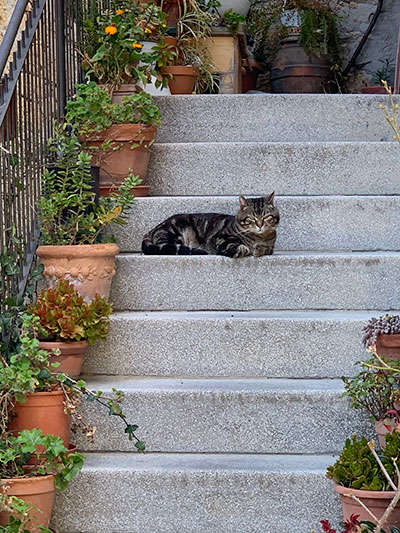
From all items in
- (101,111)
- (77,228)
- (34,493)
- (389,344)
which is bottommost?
(34,493)

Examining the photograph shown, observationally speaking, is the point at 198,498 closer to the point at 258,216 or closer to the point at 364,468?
the point at 364,468

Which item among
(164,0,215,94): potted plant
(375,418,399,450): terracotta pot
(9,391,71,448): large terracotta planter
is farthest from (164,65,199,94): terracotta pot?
(375,418,399,450): terracotta pot

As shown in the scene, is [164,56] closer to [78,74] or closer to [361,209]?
[78,74]

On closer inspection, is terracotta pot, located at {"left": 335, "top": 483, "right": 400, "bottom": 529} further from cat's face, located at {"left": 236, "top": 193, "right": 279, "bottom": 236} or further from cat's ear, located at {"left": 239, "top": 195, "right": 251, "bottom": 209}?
cat's ear, located at {"left": 239, "top": 195, "right": 251, "bottom": 209}

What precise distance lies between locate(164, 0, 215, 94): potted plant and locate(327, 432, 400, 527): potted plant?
10.3 feet

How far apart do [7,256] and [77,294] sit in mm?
287

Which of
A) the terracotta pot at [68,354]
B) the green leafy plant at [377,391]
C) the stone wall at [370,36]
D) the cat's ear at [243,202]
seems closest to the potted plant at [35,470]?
the terracotta pot at [68,354]

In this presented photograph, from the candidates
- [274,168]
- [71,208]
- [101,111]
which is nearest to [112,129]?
→ [101,111]

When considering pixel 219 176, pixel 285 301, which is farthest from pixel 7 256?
pixel 219 176

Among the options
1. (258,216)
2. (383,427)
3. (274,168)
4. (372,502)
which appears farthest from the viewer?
(274,168)

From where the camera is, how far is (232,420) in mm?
2885

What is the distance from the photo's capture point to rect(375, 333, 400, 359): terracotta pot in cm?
273

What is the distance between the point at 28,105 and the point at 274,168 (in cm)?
125

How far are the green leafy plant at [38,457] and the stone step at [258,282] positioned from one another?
3.34 ft
